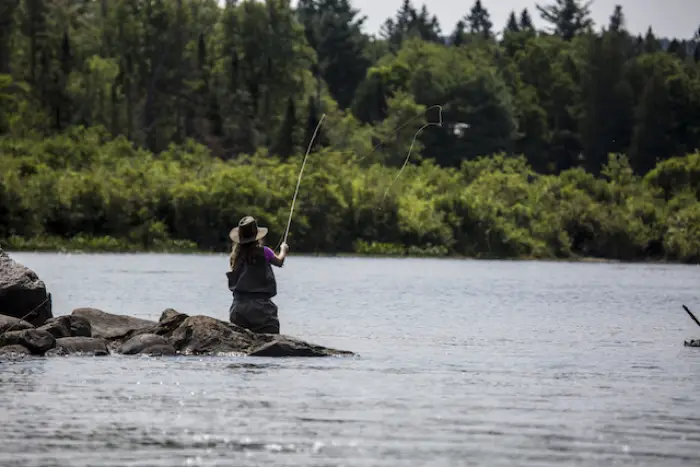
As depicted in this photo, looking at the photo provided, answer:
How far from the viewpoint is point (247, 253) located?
2303cm

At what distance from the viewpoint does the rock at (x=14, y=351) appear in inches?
892

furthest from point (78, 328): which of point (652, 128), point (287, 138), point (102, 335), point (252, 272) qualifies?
point (652, 128)

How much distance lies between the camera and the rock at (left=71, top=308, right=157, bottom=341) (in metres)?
24.5

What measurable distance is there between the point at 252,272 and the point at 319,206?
5553 cm

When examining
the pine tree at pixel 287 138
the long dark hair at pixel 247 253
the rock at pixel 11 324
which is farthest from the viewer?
the pine tree at pixel 287 138

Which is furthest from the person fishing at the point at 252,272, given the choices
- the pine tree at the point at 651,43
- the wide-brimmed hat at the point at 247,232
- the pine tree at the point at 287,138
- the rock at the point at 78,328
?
the pine tree at the point at 651,43

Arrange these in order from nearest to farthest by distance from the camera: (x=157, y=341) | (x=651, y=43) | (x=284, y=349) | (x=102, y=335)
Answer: (x=284, y=349), (x=157, y=341), (x=102, y=335), (x=651, y=43)

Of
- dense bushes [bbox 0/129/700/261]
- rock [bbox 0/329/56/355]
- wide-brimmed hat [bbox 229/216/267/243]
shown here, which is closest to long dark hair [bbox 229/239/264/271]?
wide-brimmed hat [bbox 229/216/267/243]

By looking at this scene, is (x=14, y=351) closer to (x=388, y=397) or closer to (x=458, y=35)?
(x=388, y=397)

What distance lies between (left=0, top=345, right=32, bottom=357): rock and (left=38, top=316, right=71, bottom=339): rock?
589 mm

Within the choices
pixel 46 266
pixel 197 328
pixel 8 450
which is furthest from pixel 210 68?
pixel 8 450

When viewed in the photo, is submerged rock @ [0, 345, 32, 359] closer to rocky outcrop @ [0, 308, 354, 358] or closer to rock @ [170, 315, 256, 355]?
rocky outcrop @ [0, 308, 354, 358]

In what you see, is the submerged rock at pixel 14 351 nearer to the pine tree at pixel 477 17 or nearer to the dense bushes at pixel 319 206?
the dense bushes at pixel 319 206

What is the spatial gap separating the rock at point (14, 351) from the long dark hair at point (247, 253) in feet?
10.4
